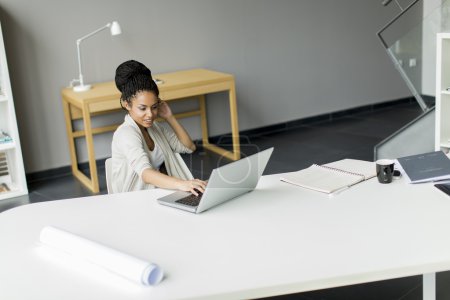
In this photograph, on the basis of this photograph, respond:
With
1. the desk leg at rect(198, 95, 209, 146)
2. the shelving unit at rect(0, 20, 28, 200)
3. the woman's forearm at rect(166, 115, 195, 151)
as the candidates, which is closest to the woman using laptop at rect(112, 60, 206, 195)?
the woman's forearm at rect(166, 115, 195, 151)

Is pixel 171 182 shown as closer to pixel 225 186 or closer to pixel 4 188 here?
pixel 225 186

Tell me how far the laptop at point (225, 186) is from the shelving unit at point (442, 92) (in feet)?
6.83

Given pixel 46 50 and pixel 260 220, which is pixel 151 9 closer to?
pixel 46 50

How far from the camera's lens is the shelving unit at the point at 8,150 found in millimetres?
4605

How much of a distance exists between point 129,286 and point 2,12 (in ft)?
12.3

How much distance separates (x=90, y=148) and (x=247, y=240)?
287cm

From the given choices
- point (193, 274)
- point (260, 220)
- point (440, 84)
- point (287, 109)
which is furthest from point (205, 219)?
point (287, 109)

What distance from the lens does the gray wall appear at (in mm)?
5012

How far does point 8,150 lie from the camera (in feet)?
16.0

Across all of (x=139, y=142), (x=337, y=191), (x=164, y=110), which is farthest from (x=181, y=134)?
(x=337, y=191)

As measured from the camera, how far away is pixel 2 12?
15.8ft

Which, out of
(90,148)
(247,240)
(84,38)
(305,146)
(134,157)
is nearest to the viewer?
(247,240)

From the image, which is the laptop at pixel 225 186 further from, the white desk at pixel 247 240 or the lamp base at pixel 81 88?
the lamp base at pixel 81 88

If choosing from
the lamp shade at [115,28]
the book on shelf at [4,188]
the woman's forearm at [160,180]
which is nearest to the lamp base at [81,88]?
the lamp shade at [115,28]
